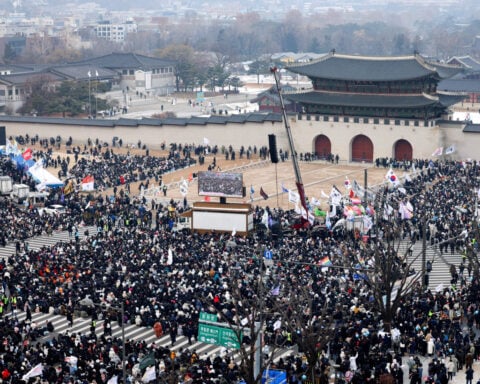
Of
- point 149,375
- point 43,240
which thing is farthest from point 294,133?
point 149,375

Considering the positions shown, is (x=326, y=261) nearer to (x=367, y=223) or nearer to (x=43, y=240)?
→ (x=367, y=223)

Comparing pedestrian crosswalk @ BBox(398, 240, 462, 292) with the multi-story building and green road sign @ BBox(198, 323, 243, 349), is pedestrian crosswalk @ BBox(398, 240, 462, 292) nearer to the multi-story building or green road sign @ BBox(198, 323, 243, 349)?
green road sign @ BBox(198, 323, 243, 349)

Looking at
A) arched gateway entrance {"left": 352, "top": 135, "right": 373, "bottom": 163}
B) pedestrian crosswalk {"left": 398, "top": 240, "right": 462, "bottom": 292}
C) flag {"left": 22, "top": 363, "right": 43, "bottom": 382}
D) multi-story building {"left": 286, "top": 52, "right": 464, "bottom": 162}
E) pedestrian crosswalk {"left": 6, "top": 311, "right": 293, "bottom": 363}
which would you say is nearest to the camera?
flag {"left": 22, "top": 363, "right": 43, "bottom": 382}

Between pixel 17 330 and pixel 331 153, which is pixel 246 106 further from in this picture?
Result: pixel 17 330

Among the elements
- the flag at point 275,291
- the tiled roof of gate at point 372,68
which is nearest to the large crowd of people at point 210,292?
the flag at point 275,291

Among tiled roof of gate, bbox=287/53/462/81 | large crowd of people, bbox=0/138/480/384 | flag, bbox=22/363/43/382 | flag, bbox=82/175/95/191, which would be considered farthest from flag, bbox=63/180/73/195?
flag, bbox=22/363/43/382

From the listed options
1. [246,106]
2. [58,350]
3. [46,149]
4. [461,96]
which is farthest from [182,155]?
[58,350]
